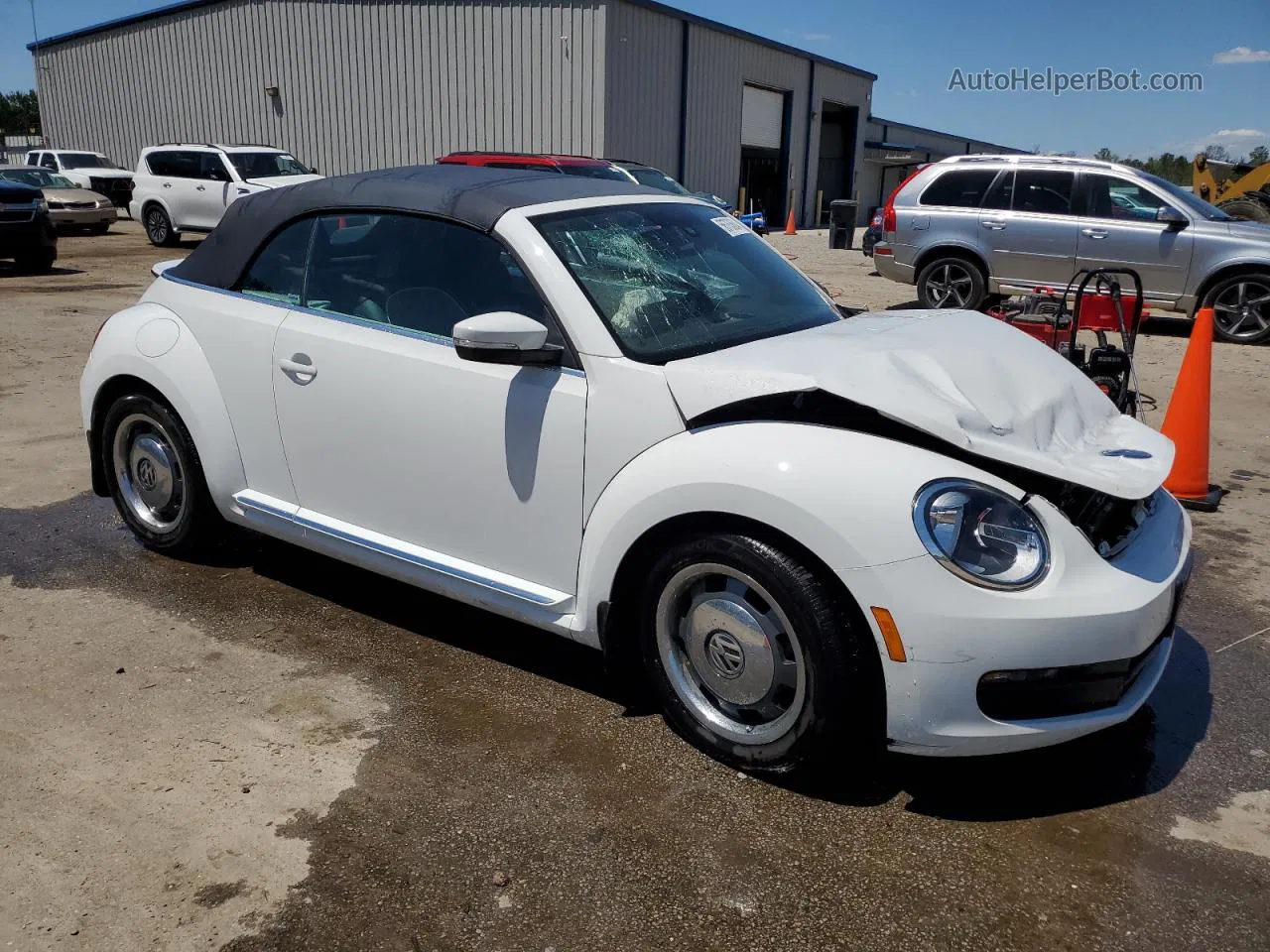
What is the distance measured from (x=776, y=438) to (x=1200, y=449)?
12.6 ft

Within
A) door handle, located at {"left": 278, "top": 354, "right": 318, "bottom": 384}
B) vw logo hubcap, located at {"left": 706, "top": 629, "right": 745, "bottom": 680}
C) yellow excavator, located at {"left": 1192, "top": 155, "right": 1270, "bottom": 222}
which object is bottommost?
vw logo hubcap, located at {"left": 706, "top": 629, "right": 745, "bottom": 680}

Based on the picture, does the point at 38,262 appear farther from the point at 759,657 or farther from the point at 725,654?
the point at 759,657

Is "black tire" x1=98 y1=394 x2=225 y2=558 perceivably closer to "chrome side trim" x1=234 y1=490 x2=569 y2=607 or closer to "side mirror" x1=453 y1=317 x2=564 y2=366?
"chrome side trim" x1=234 y1=490 x2=569 y2=607

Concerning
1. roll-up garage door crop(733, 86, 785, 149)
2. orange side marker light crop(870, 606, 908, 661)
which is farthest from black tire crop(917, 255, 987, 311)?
roll-up garage door crop(733, 86, 785, 149)

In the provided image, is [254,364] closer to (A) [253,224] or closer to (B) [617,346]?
(A) [253,224]

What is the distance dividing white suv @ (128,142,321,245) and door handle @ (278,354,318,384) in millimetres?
15810

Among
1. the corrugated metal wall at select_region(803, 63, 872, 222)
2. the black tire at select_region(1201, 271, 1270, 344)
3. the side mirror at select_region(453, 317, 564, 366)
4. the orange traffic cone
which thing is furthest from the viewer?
the corrugated metal wall at select_region(803, 63, 872, 222)

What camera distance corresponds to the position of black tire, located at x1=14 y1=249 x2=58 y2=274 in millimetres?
15102

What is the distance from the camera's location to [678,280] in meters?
3.48

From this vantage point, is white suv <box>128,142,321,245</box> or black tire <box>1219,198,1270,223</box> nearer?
white suv <box>128,142,321,245</box>

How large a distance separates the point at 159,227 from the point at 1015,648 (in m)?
20.7

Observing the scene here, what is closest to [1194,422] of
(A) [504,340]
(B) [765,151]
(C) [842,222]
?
(A) [504,340]

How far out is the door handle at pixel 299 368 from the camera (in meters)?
3.63

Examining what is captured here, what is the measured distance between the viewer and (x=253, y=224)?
13.3ft
